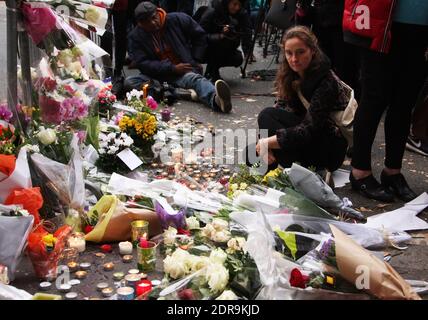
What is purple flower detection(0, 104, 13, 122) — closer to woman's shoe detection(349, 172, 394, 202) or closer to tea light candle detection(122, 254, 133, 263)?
tea light candle detection(122, 254, 133, 263)

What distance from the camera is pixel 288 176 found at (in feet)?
12.2

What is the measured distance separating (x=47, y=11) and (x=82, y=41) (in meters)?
0.33

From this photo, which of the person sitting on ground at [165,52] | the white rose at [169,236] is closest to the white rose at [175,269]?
the white rose at [169,236]

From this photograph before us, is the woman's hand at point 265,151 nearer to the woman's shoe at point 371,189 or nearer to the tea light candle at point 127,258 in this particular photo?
the woman's shoe at point 371,189

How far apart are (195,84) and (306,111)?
8.53ft

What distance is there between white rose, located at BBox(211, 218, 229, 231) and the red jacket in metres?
1.52

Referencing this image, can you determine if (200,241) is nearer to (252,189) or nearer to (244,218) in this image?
(244,218)

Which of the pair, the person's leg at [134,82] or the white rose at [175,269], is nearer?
the white rose at [175,269]

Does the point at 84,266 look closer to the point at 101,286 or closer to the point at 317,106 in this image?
the point at 101,286

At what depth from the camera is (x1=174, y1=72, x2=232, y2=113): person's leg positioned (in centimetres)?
624

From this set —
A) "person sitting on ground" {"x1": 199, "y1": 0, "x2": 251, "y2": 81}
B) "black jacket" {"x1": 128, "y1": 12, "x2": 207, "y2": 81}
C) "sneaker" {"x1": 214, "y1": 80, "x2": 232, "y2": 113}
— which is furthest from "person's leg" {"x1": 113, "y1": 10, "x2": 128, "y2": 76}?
"sneaker" {"x1": 214, "y1": 80, "x2": 232, "y2": 113}

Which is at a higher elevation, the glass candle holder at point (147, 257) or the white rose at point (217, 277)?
the white rose at point (217, 277)

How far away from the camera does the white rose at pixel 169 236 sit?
10.6ft
